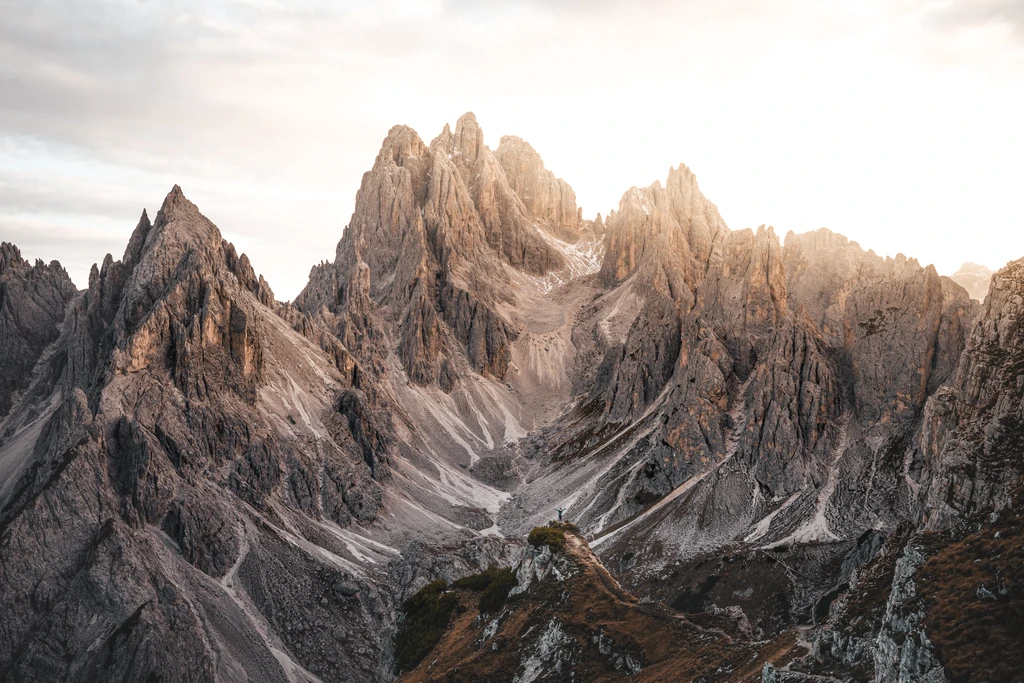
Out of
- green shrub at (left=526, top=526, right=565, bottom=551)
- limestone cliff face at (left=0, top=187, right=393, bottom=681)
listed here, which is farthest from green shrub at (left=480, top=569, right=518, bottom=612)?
limestone cliff face at (left=0, top=187, right=393, bottom=681)

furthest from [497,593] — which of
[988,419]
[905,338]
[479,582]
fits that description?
[905,338]

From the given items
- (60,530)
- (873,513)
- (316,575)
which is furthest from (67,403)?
(873,513)

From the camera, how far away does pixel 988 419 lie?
59875mm

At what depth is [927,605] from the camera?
5128 centimetres

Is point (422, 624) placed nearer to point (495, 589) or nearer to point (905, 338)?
point (495, 589)

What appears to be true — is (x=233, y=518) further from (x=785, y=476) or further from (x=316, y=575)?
(x=785, y=476)

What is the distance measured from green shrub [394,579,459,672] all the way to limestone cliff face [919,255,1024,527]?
60.2 m

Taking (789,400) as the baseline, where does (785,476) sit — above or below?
below

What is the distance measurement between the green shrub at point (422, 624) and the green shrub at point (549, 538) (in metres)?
17.8

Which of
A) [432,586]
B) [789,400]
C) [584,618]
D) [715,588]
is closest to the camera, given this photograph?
[584,618]

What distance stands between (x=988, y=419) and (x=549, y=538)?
4682 centimetres

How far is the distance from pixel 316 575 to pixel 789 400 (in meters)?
94.5

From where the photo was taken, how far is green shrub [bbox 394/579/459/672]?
106 metres

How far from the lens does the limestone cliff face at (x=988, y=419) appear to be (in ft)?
184
